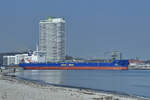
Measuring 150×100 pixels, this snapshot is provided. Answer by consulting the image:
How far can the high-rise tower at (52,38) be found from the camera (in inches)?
4860

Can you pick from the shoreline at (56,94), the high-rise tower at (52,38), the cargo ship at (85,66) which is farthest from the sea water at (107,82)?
the high-rise tower at (52,38)

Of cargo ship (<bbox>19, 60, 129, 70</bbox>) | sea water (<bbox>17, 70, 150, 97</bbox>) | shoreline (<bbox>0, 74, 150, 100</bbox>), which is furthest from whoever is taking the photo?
cargo ship (<bbox>19, 60, 129, 70</bbox>)

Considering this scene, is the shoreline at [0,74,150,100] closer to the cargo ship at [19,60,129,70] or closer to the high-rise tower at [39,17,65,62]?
the cargo ship at [19,60,129,70]

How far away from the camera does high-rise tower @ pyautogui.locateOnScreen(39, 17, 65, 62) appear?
123 m

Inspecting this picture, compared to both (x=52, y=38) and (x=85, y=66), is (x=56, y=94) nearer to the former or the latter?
(x=85, y=66)

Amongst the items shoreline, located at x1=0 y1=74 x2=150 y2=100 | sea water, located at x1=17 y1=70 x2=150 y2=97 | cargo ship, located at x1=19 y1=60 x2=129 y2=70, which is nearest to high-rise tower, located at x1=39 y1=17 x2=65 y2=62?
cargo ship, located at x1=19 y1=60 x2=129 y2=70

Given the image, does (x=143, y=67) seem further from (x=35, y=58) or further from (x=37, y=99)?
(x=37, y=99)

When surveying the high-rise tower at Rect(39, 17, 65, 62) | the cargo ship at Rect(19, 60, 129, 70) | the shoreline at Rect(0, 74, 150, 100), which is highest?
the high-rise tower at Rect(39, 17, 65, 62)

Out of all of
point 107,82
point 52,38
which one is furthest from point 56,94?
point 52,38

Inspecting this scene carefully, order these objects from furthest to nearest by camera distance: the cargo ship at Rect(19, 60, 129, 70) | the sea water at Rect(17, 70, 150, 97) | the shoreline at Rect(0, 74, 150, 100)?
the cargo ship at Rect(19, 60, 129, 70), the sea water at Rect(17, 70, 150, 97), the shoreline at Rect(0, 74, 150, 100)

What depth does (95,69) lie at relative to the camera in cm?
8325

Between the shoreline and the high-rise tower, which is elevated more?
→ the high-rise tower

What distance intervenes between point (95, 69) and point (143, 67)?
40008mm

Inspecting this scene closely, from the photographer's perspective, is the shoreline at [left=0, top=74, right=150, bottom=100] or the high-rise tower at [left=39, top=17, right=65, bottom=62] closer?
the shoreline at [left=0, top=74, right=150, bottom=100]
